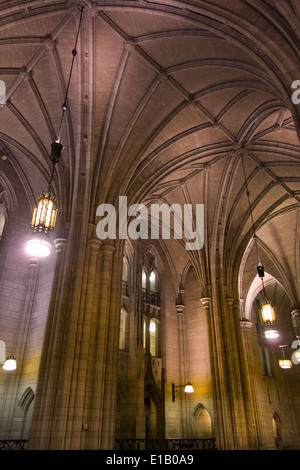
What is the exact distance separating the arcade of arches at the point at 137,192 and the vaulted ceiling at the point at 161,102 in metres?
0.05

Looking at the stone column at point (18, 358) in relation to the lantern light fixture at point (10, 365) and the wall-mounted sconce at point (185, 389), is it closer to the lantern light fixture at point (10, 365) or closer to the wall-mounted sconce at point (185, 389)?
the lantern light fixture at point (10, 365)

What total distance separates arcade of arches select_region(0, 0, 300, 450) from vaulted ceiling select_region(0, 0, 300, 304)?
55mm

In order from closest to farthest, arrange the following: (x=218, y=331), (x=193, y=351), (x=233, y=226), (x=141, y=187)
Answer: (x=141, y=187) < (x=218, y=331) < (x=233, y=226) < (x=193, y=351)

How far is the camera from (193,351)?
71.2 feet

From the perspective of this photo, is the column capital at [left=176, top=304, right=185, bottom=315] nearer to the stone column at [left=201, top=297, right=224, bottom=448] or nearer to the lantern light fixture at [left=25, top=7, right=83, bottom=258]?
the stone column at [left=201, top=297, right=224, bottom=448]

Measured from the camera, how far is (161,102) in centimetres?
1458

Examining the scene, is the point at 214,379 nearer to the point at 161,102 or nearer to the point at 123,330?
the point at 123,330

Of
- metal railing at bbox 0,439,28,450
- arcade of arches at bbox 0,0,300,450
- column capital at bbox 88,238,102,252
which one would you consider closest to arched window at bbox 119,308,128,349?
arcade of arches at bbox 0,0,300,450

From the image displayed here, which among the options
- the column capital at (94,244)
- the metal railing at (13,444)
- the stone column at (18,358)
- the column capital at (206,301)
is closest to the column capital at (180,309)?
the column capital at (206,301)

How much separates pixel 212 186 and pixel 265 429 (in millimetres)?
16788

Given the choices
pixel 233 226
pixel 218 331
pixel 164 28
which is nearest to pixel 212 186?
pixel 233 226

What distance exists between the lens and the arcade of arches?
10.6m

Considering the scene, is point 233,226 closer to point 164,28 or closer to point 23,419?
point 164,28

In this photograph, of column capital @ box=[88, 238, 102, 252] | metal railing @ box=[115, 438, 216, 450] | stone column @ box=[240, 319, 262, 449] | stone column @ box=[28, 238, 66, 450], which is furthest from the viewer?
stone column @ box=[240, 319, 262, 449]
